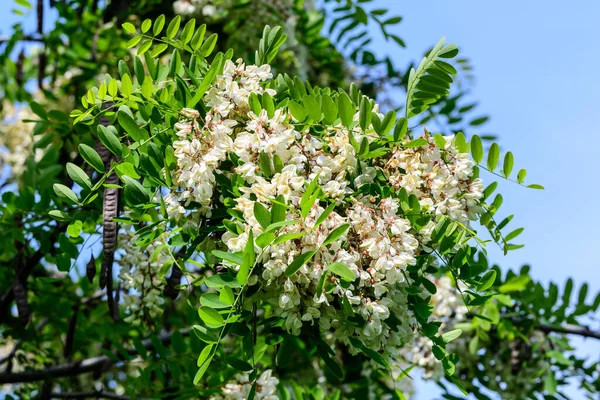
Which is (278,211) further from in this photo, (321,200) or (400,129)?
(400,129)

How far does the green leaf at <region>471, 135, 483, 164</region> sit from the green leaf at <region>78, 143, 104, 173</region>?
2.62 feet

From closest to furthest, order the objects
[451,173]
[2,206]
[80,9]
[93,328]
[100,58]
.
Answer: [451,173] → [2,206] → [93,328] → [80,9] → [100,58]

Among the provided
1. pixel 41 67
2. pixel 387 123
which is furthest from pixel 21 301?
pixel 41 67

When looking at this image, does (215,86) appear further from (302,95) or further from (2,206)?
(2,206)

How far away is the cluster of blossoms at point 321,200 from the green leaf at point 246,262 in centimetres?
3

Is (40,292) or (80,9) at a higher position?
(80,9)

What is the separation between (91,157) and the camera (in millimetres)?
1594

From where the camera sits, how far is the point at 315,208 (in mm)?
1329

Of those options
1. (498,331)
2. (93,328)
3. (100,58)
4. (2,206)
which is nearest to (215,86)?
(2,206)

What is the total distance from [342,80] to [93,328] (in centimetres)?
185

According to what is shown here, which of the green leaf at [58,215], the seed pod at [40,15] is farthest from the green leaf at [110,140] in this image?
the seed pod at [40,15]

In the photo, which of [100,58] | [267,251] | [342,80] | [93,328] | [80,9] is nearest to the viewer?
[267,251]

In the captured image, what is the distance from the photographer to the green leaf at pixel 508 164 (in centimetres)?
157

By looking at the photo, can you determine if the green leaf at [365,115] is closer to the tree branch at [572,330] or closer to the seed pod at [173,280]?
the seed pod at [173,280]
